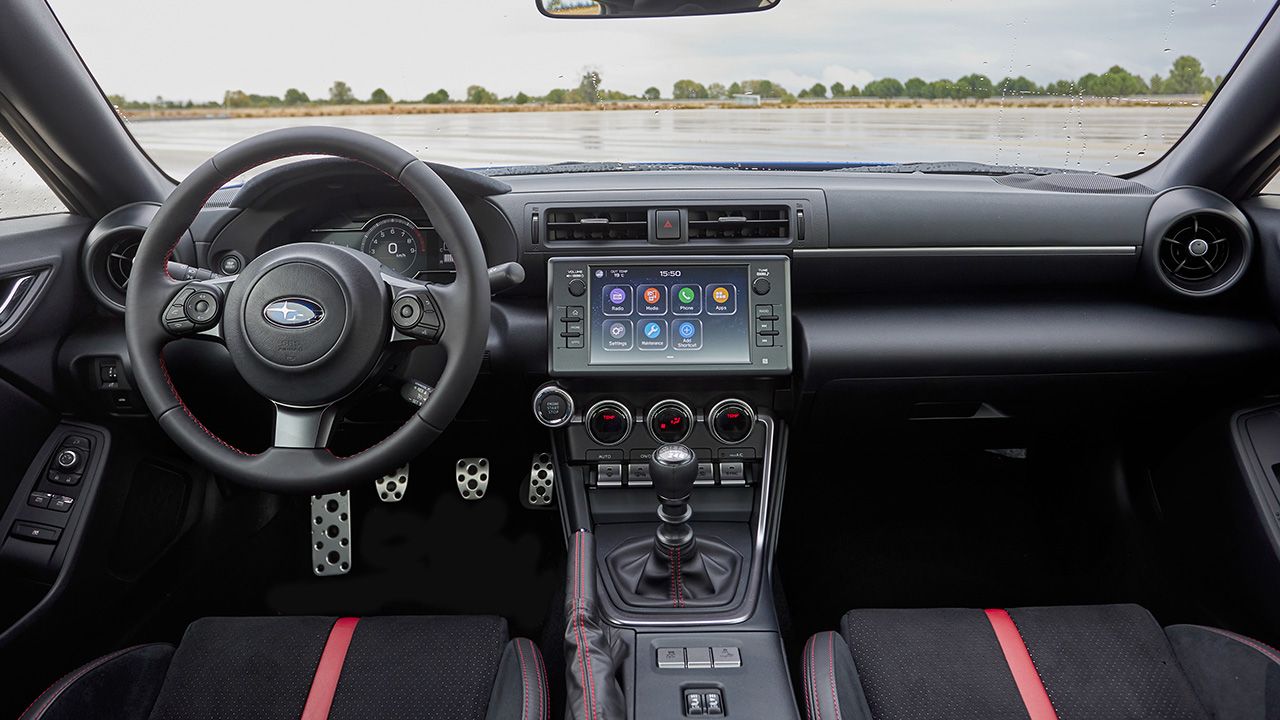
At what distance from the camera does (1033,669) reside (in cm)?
191

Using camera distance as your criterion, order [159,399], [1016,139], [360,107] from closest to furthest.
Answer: [159,399]
[360,107]
[1016,139]

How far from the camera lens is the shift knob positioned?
6.51ft

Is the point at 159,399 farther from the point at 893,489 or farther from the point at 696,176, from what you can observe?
the point at 893,489

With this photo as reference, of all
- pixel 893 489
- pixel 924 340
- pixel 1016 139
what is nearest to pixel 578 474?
pixel 924 340

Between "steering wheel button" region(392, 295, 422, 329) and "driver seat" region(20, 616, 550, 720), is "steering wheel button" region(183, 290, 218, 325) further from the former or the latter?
"driver seat" region(20, 616, 550, 720)

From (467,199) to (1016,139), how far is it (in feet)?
4.87

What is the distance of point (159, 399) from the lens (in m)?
1.67

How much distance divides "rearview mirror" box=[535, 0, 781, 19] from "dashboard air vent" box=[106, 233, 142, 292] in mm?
1258

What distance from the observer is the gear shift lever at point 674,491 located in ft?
6.53

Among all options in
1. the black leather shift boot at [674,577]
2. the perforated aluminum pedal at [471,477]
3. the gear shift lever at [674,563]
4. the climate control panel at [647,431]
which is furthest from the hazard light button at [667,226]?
the perforated aluminum pedal at [471,477]

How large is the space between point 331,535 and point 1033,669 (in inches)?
84.0

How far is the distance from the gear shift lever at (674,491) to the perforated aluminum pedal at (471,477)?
3.14 ft

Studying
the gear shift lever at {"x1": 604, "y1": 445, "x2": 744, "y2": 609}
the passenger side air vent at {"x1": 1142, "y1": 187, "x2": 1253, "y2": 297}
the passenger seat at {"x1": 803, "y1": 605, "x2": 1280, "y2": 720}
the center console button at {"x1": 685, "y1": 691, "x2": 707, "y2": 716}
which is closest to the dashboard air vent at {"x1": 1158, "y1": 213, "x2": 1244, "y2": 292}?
the passenger side air vent at {"x1": 1142, "y1": 187, "x2": 1253, "y2": 297}

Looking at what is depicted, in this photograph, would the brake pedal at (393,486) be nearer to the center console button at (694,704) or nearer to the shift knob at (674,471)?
the shift knob at (674,471)
